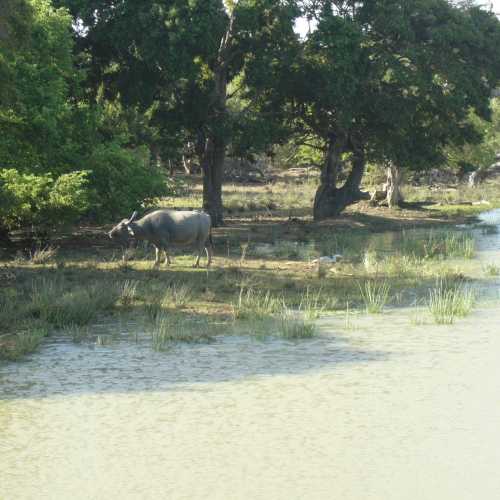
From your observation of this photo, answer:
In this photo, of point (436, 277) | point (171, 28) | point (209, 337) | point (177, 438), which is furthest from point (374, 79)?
point (177, 438)

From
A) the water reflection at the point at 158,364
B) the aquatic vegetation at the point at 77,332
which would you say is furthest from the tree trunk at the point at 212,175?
the water reflection at the point at 158,364

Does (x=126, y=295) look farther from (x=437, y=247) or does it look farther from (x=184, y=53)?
(x=184, y=53)

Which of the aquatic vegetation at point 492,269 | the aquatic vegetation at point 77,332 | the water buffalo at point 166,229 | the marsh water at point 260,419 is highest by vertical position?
the water buffalo at point 166,229

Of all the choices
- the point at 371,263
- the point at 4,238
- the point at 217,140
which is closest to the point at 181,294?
the point at 371,263

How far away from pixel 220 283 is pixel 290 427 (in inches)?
385

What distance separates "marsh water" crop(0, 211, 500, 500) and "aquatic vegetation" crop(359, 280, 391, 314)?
191 cm

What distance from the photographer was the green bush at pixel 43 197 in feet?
73.9

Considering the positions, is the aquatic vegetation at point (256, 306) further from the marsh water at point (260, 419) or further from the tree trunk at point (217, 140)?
the tree trunk at point (217, 140)

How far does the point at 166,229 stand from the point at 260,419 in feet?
41.1

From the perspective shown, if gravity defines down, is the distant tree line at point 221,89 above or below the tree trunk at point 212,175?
above

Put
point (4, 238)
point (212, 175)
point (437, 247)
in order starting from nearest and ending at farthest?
point (4, 238) → point (437, 247) → point (212, 175)

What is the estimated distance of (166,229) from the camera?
888 inches

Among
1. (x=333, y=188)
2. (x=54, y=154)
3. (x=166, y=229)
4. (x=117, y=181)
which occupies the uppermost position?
(x=54, y=154)

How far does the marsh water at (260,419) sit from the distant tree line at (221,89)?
34.9ft
